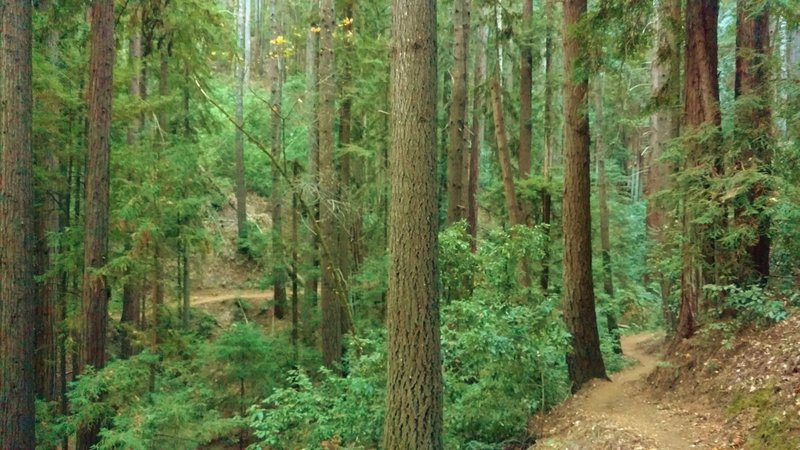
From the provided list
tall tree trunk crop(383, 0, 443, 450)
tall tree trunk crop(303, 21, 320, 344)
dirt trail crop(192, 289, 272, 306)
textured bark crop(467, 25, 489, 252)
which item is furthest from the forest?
dirt trail crop(192, 289, 272, 306)

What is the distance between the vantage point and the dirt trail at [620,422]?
20.8 feet

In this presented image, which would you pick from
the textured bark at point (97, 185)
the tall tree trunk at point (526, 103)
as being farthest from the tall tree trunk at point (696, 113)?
the textured bark at point (97, 185)

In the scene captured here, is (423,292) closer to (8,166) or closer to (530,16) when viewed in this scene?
(8,166)

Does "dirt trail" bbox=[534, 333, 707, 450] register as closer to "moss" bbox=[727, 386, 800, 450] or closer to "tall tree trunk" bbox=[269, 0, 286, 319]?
"moss" bbox=[727, 386, 800, 450]

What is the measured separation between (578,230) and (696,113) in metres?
2.30

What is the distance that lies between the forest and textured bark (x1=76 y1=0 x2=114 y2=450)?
0.11 feet

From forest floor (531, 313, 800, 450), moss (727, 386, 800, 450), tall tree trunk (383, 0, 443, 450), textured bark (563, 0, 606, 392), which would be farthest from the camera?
textured bark (563, 0, 606, 392)

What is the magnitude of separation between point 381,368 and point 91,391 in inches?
173

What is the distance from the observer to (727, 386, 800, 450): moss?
17.0 ft

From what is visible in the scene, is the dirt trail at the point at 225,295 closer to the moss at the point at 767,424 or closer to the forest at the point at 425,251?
the forest at the point at 425,251

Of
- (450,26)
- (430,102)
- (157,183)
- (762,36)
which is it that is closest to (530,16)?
(450,26)

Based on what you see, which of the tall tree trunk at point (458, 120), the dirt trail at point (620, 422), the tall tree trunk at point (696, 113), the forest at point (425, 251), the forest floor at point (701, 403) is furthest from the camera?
the tall tree trunk at point (458, 120)

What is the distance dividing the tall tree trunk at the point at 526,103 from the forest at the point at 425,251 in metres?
0.09

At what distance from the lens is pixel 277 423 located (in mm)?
6895
